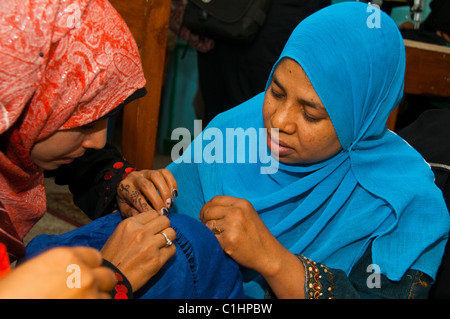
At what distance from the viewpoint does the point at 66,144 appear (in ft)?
4.10

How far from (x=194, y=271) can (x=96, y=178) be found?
2.55ft

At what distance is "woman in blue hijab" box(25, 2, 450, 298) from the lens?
1109mm

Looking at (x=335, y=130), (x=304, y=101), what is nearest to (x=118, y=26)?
(x=304, y=101)

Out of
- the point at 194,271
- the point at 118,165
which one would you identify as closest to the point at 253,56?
the point at 118,165

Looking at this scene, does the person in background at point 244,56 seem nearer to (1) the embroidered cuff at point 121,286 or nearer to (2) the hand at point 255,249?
(2) the hand at point 255,249

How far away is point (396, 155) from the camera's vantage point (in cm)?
133

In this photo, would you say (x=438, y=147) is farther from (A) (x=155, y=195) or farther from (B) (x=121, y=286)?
(B) (x=121, y=286)

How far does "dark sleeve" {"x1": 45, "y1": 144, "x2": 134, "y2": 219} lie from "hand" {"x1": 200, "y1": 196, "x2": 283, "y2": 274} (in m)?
0.54

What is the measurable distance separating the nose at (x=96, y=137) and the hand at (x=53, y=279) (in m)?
0.66

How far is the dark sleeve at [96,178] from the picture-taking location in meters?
1.57

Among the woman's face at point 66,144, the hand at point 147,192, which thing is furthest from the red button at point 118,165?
the woman's face at point 66,144

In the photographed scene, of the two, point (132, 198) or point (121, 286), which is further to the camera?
point (132, 198)

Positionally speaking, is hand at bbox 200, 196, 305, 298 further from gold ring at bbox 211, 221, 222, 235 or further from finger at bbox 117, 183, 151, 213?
finger at bbox 117, 183, 151, 213

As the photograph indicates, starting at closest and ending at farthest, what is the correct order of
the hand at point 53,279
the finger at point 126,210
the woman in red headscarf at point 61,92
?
the hand at point 53,279, the woman in red headscarf at point 61,92, the finger at point 126,210
